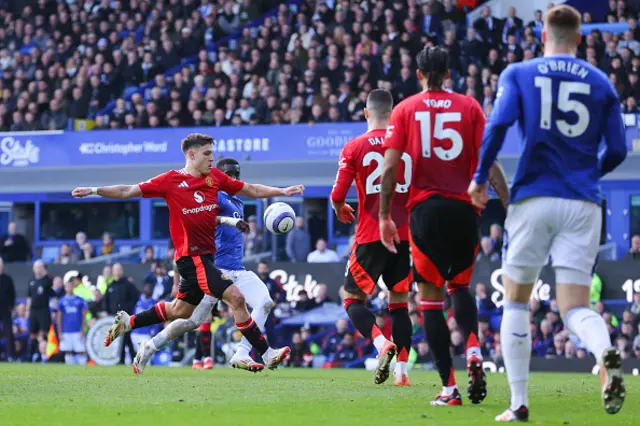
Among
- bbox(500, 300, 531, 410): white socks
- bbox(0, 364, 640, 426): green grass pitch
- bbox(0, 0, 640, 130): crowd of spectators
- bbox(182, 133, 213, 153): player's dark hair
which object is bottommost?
bbox(0, 364, 640, 426): green grass pitch

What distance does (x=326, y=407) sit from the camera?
7918mm

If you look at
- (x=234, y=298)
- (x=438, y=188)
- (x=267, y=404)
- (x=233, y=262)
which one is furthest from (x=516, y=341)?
(x=233, y=262)

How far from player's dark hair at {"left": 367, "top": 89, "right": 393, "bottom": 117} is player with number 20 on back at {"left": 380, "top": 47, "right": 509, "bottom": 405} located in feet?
6.31

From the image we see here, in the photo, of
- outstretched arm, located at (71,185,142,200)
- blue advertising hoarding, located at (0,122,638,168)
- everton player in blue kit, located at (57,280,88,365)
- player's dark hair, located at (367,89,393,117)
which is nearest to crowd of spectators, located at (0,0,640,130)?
blue advertising hoarding, located at (0,122,638,168)

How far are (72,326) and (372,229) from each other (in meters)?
14.1

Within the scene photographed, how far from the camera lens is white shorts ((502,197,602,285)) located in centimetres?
669

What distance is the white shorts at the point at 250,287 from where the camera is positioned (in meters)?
13.8

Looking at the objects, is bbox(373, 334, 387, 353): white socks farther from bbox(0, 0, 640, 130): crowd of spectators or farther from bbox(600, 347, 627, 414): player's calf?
bbox(0, 0, 640, 130): crowd of spectators

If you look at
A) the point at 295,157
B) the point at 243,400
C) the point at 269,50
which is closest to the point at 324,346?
the point at 295,157

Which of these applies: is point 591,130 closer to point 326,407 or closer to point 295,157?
point 326,407

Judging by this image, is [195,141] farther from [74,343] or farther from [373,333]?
[74,343]

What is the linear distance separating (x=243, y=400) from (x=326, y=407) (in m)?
0.91

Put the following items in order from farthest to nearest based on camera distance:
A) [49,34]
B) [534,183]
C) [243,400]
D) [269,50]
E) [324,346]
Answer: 1. [49,34]
2. [269,50]
3. [324,346]
4. [243,400]
5. [534,183]

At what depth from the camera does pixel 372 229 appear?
33.5 ft
